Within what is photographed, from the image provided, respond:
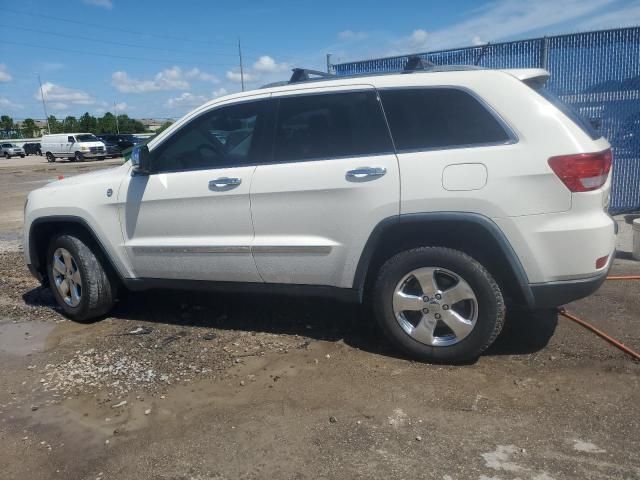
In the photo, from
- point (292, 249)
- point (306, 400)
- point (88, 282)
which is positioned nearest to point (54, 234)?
point (88, 282)

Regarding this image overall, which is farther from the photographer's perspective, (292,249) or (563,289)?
(292,249)

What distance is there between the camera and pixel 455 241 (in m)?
3.65

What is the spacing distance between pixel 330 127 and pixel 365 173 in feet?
1.56

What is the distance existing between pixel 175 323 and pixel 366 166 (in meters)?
2.31

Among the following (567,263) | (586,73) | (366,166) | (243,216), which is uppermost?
(586,73)

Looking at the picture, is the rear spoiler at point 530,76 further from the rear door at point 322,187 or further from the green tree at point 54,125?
the green tree at point 54,125

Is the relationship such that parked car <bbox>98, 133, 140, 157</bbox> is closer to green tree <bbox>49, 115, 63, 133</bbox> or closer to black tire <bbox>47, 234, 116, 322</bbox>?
black tire <bbox>47, 234, 116, 322</bbox>

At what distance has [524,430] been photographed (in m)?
2.96

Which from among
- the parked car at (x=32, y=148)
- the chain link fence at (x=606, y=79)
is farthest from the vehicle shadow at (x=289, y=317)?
the parked car at (x=32, y=148)

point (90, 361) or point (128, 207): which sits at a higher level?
point (128, 207)

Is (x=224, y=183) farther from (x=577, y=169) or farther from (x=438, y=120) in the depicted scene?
(x=577, y=169)

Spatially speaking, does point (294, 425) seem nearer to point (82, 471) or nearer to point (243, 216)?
point (82, 471)

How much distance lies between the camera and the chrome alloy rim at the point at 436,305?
3594 millimetres

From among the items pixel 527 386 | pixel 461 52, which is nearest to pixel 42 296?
pixel 527 386
